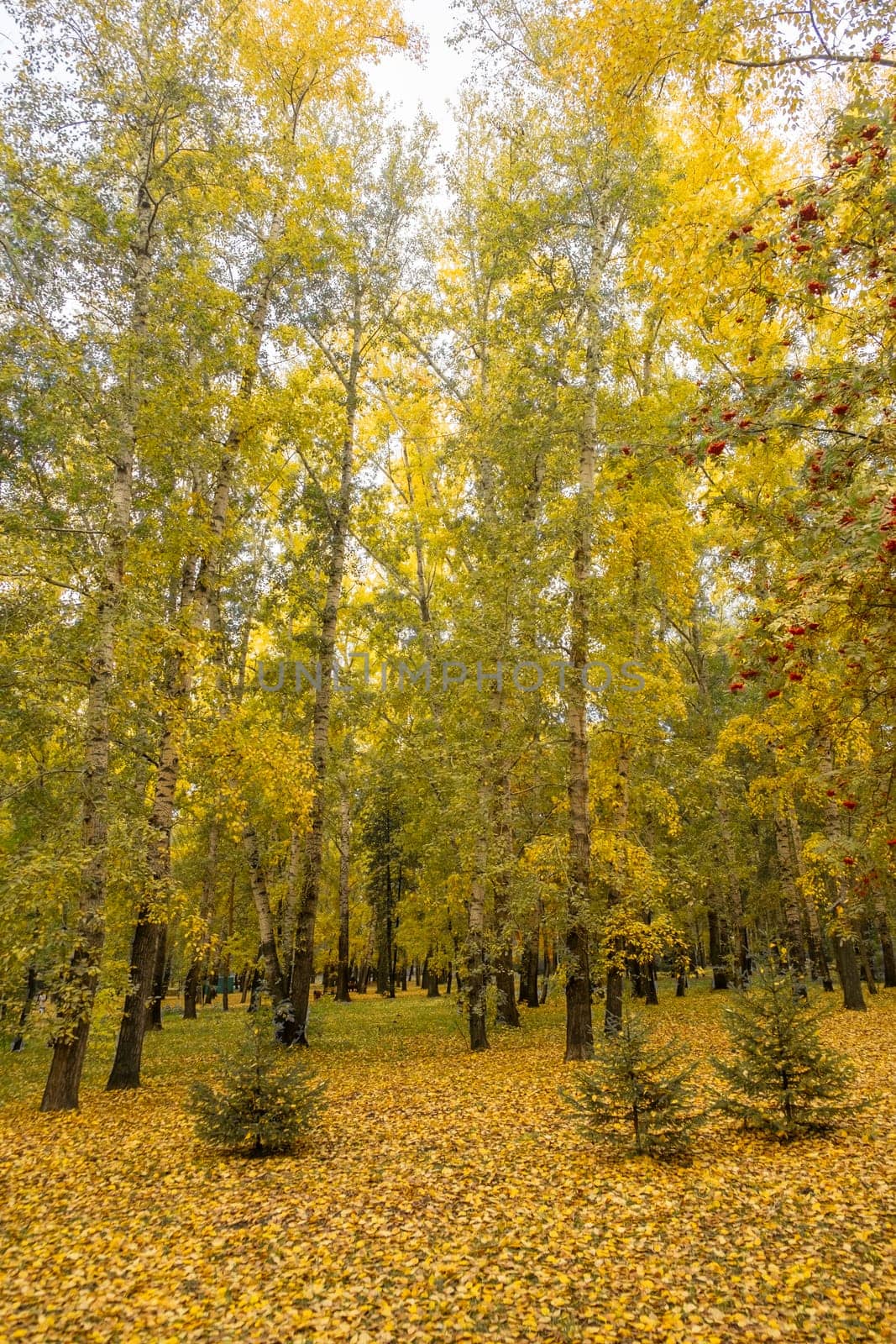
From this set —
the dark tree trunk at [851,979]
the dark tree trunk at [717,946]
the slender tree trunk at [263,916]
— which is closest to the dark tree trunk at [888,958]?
the dark tree trunk at [717,946]

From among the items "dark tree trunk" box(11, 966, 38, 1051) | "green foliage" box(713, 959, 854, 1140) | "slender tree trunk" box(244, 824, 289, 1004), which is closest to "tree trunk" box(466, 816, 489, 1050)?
"slender tree trunk" box(244, 824, 289, 1004)

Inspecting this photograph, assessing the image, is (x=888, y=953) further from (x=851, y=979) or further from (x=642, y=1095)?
(x=642, y=1095)

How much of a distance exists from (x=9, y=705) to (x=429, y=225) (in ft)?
43.8

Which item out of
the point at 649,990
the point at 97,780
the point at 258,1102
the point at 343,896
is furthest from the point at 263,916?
the point at 343,896

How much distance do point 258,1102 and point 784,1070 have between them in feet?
16.4

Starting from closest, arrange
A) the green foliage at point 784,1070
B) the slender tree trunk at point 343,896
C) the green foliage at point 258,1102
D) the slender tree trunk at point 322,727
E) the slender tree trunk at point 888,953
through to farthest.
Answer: the green foliage at point 784,1070 < the green foliage at point 258,1102 < the slender tree trunk at point 322,727 < the slender tree trunk at point 888,953 < the slender tree trunk at point 343,896

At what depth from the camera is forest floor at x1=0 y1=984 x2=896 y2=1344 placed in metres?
3.93

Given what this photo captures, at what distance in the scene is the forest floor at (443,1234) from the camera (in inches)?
155

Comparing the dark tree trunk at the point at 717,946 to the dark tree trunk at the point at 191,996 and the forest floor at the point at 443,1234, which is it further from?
the dark tree trunk at the point at 191,996

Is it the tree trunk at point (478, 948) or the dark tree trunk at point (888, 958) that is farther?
the dark tree trunk at point (888, 958)

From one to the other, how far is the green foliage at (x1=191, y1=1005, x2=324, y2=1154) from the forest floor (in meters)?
0.24

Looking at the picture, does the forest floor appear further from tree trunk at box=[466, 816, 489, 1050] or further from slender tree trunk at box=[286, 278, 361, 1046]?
slender tree trunk at box=[286, 278, 361, 1046]

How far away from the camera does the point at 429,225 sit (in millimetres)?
15188

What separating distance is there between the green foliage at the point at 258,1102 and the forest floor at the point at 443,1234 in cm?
24
